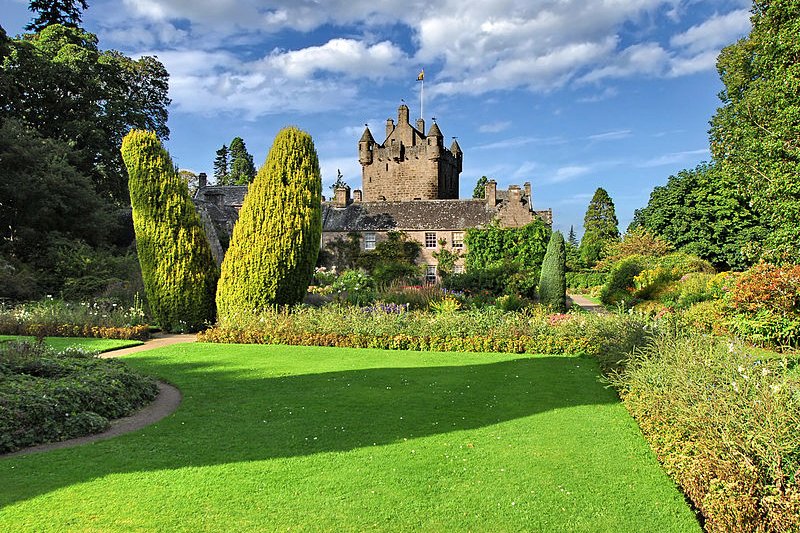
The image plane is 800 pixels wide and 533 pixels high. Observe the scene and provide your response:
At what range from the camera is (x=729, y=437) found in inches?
165

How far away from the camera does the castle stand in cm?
3347

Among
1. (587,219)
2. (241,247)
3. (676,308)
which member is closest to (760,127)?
(676,308)

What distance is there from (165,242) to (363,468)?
37.3ft

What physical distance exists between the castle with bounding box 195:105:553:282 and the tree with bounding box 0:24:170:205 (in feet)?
18.5

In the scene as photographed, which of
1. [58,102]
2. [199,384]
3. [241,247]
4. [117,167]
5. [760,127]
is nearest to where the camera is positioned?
[199,384]

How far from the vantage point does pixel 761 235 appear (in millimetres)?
28828

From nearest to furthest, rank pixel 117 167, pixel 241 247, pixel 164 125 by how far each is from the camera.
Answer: pixel 241 247
pixel 117 167
pixel 164 125

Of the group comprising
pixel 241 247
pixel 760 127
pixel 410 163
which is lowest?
pixel 241 247

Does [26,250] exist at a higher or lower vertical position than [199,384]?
higher

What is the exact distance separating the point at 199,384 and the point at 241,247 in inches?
250

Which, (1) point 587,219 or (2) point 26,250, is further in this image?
(1) point 587,219

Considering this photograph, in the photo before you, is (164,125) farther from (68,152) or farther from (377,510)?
(377,510)

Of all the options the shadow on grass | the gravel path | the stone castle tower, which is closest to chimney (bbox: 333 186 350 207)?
the stone castle tower

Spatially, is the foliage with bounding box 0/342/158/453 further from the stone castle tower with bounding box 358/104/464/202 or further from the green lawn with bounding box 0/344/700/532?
the stone castle tower with bounding box 358/104/464/202
